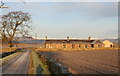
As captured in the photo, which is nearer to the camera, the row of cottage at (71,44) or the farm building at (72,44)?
the row of cottage at (71,44)

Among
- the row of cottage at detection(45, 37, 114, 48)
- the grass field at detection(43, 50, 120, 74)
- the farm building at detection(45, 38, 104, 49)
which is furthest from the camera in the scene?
the farm building at detection(45, 38, 104, 49)

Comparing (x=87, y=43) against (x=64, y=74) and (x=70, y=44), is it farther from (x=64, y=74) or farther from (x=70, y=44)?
(x=64, y=74)

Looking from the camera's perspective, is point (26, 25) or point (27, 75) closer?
point (27, 75)

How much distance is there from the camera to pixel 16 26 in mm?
Result: 67688

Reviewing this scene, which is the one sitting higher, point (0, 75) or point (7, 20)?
point (7, 20)

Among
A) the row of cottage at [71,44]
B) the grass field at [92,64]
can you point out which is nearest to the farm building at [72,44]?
the row of cottage at [71,44]

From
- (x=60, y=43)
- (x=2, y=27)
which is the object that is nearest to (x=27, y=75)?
(x=2, y=27)

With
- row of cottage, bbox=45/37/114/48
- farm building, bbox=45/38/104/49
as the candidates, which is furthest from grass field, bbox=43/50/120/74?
farm building, bbox=45/38/104/49

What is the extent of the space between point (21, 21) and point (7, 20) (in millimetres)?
4574

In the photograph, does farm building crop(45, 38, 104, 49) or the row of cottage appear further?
farm building crop(45, 38, 104, 49)

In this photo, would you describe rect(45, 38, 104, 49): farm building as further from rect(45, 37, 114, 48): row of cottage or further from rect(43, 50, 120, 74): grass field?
rect(43, 50, 120, 74): grass field

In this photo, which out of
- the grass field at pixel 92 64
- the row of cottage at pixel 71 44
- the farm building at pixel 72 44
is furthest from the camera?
the farm building at pixel 72 44

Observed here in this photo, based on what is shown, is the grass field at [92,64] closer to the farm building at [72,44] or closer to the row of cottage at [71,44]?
the row of cottage at [71,44]

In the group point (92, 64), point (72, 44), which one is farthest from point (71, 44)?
point (92, 64)
